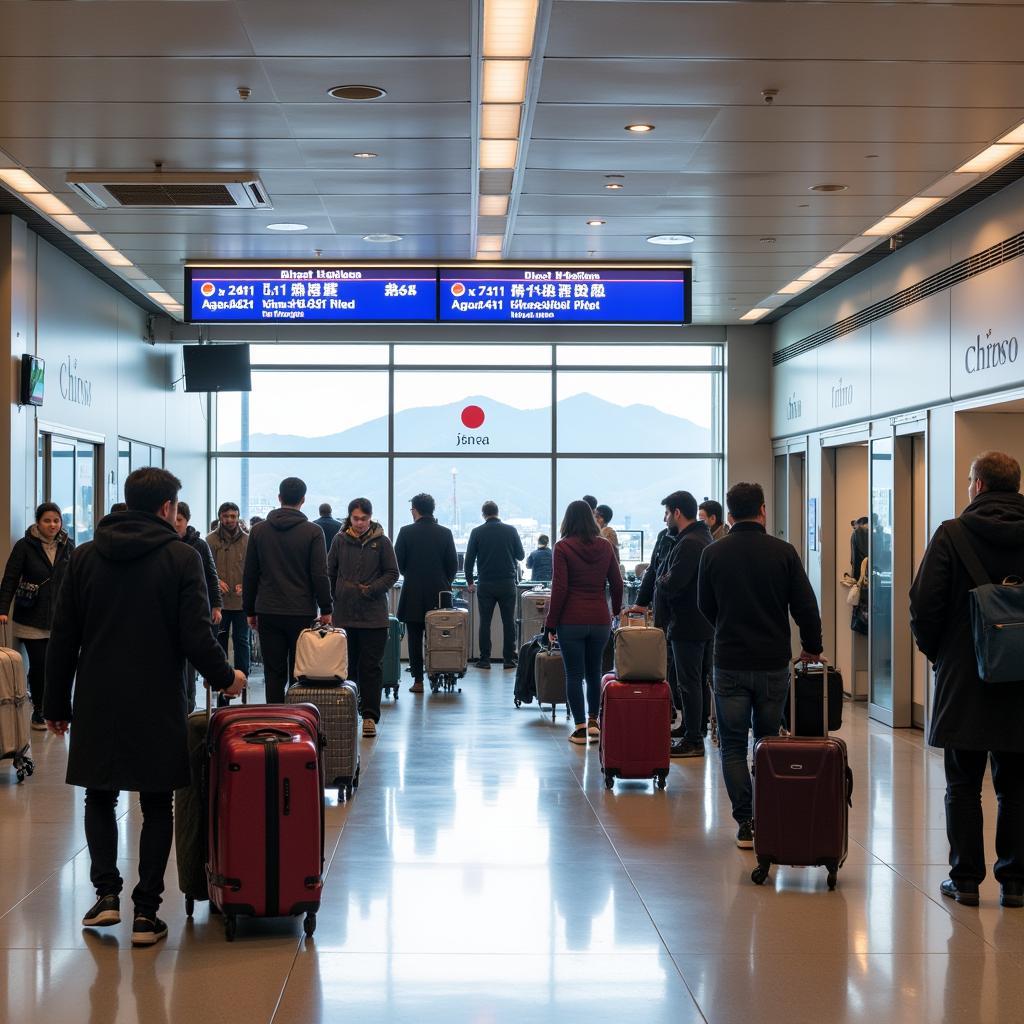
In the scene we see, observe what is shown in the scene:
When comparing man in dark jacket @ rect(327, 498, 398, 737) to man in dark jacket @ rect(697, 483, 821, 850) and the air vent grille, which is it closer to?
man in dark jacket @ rect(697, 483, 821, 850)

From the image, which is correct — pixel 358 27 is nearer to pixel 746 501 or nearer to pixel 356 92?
pixel 356 92

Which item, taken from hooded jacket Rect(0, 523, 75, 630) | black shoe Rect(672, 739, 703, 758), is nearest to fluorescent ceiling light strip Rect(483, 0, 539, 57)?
black shoe Rect(672, 739, 703, 758)

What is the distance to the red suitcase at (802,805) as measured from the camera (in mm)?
5504

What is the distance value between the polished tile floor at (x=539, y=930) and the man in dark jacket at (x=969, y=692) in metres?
0.22

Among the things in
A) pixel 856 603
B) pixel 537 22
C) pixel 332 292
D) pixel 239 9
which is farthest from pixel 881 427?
pixel 239 9

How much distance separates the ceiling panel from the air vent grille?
4.21m

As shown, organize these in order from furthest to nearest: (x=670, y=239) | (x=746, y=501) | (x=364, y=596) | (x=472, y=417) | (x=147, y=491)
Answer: (x=472, y=417), (x=670, y=239), (x=364, y=596), (x=746, y=501), (x=147, y=491)

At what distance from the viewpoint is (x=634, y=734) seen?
7.62 m

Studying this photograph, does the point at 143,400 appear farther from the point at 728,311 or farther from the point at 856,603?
the point at 856,603

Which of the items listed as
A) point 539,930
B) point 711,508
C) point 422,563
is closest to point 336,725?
point 539,930

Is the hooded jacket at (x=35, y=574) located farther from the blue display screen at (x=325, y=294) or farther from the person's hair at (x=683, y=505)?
the person's hair at (x=683, y=505)

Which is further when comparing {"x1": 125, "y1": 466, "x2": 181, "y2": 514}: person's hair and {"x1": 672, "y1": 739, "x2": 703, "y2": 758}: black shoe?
{"x1": 672, "y1": 739, "x2": 703, "y2": 758}: black shoe

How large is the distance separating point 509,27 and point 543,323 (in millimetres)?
4208

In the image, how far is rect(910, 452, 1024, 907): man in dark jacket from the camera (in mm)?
5203
